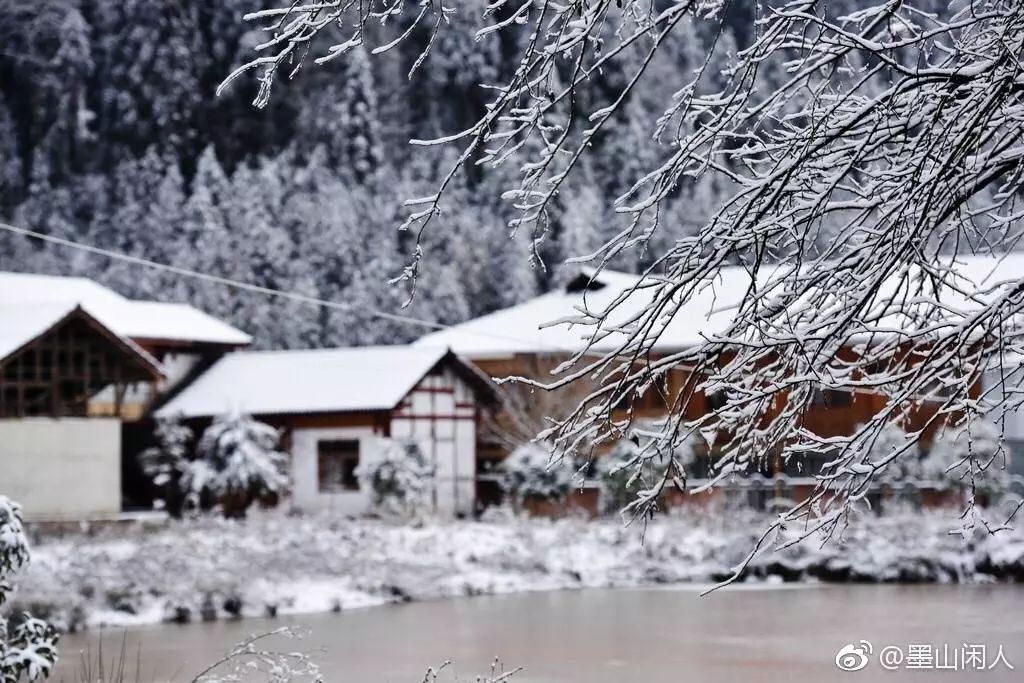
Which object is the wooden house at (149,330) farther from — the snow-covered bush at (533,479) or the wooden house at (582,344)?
the snow-covered bush at (533,479)

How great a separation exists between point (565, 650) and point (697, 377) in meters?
10.3

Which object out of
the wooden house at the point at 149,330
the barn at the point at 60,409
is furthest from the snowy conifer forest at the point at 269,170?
the barn at the point at 60,409

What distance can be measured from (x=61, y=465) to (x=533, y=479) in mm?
9376

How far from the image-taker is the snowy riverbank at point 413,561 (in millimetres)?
20000

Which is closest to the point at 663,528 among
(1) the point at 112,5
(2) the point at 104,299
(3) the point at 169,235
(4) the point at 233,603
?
(4) the point at 233,603

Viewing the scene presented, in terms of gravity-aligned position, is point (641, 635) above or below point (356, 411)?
below

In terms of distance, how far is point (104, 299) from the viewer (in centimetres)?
3831

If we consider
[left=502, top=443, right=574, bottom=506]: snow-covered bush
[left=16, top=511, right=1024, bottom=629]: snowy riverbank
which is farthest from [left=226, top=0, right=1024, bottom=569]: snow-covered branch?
[left=502, top=443, right=574, bottom=506]: snow-covered bush

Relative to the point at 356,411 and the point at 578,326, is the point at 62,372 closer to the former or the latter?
the point at 356,411

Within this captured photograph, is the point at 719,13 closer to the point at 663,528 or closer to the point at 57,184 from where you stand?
the point at 663,528

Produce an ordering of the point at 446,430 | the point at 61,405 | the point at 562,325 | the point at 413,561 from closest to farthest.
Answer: the point at 413,561
the point at 61,405
the point at 446,430
the point at 562,325

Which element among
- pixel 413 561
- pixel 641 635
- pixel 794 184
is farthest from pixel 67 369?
pixel 794 184

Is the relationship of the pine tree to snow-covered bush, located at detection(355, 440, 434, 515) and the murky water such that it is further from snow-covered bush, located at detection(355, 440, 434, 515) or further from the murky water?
the murky water

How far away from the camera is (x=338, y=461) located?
3325cm
